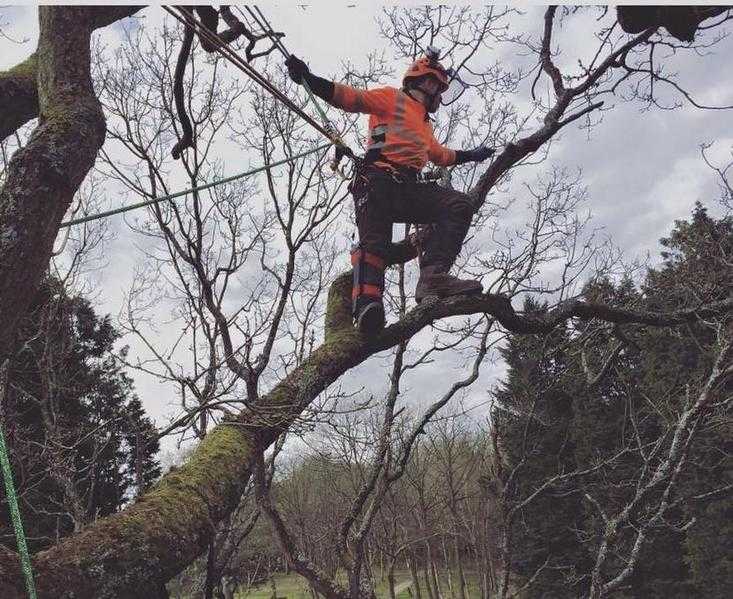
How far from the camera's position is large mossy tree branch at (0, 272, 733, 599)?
135 centimetres

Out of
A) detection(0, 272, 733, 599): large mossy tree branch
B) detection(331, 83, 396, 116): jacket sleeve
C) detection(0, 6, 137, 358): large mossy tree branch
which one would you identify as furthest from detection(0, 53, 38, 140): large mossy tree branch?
detection(0, 272, 733, 599): large mossy tree branch

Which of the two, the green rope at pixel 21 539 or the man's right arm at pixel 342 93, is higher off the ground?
the man's right arm at pixel 342 93

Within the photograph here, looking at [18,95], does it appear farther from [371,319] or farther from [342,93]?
[371,319]

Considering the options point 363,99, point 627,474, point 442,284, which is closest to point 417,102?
point 363,99

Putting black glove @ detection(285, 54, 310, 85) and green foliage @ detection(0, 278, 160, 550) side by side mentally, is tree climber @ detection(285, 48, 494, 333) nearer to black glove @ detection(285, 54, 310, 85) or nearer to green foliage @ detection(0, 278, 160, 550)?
black glove @ detection(285, 54, 310, 85)

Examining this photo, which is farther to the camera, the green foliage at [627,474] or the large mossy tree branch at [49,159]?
the green foliage at [627,474]

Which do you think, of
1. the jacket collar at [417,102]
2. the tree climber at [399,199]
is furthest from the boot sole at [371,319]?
the jacket collar at [417,102]

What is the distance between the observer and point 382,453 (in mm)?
5895

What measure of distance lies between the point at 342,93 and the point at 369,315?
4.05 ft

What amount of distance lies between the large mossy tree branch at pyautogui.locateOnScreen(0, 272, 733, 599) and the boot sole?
0.05 m

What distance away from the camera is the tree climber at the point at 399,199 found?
3.12m

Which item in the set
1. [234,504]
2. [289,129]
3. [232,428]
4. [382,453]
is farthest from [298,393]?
[289,129]

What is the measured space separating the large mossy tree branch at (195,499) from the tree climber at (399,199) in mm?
238

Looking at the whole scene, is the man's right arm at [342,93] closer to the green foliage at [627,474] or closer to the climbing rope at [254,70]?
the climbing rope at [254,70]
